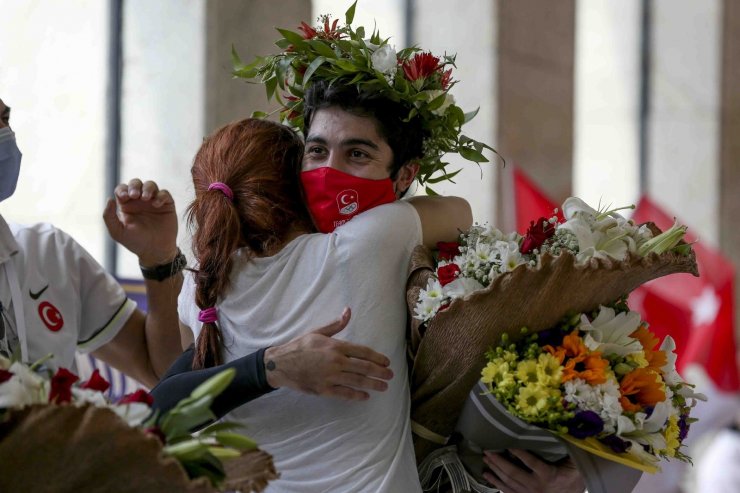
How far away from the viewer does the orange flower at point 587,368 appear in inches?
88.2

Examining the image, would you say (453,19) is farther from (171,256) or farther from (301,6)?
(171,256)

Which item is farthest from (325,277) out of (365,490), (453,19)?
(453,19)

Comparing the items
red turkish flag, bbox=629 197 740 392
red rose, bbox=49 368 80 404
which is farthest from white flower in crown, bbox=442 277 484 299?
red turkish flag, bbox=629 197 740 392

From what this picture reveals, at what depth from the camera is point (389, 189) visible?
8.54ft

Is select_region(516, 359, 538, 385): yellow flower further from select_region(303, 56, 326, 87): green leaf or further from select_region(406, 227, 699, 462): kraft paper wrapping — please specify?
select_region(303, 56, 326, 87): green leaf

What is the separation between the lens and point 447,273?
2.37 metres

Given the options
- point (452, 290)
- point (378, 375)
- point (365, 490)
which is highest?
point (452, 290)

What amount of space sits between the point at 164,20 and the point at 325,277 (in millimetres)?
3657

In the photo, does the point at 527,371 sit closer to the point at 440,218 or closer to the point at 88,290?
the point at 440,218

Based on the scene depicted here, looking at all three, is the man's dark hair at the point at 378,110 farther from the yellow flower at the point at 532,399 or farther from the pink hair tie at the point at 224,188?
the yellow flower at the point at 532,399

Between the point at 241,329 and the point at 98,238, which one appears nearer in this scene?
the point at 241,329

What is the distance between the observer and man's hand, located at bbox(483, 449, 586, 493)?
8.14 ft

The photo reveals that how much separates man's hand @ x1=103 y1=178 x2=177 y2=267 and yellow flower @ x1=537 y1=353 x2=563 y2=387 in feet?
3.79

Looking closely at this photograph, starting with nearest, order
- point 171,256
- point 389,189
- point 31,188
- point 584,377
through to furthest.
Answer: point 584,377 → point 389,189 → point 171,256 → point 31,188
